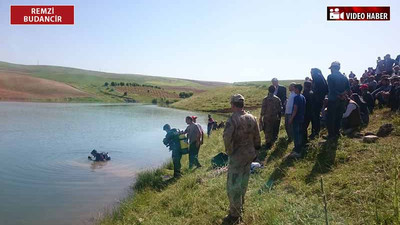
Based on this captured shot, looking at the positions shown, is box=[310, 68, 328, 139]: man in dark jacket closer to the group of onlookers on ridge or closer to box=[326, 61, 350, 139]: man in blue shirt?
the group of onlookers on ridge

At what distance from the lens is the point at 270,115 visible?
11.4 m

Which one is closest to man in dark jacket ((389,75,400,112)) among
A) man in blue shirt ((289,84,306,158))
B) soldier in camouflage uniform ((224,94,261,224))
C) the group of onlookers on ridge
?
the group of onlookers on ridge

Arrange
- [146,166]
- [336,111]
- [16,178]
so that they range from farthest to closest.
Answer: [146,166] → [16,178] → [336,111]

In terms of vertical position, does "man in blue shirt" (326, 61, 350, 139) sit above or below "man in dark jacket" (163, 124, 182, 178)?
above

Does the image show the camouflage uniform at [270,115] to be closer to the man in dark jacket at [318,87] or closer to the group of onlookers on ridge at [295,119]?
the group of onlookers on ridge at [295,119]

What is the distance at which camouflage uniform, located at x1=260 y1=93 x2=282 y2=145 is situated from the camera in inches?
444

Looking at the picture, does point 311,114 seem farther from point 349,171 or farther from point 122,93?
point 122,93

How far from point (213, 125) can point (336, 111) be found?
636 inches

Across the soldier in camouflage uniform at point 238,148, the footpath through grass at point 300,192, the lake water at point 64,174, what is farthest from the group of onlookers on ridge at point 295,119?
the lake water at point 64,174

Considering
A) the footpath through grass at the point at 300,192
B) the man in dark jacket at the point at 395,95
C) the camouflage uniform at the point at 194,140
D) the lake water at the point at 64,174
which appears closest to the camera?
the footpath through grass at the point at 300,192

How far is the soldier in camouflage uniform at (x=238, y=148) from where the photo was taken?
20.4 feet

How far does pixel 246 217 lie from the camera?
20.3 ft

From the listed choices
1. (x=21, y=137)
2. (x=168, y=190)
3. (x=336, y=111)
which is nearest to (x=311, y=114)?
(x=336, y=111)

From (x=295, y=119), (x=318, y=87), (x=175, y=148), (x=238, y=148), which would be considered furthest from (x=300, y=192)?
(x=175, y=148)
